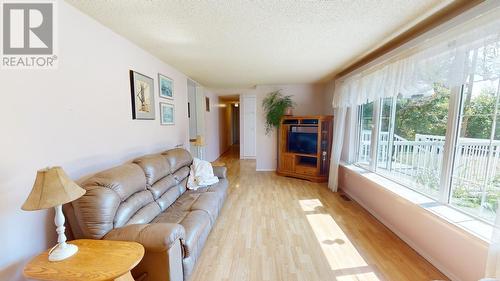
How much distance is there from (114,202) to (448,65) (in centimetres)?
288

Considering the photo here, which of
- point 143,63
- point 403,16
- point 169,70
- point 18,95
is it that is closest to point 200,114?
point 169,70

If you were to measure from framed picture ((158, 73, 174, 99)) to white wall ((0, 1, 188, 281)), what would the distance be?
21.6 inches

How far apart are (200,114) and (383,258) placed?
441cm

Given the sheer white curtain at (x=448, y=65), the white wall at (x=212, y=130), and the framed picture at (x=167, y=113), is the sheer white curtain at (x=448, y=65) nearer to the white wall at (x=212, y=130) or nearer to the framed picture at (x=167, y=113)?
the framed picture at (x=167, y=113)

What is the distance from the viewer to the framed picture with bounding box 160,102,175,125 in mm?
3141

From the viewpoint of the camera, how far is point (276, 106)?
4797 millimetres

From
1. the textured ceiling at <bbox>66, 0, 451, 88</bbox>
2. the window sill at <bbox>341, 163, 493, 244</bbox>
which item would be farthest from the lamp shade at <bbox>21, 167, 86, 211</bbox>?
the window sill at <bbox>341, 163, 493, 244</bbox>

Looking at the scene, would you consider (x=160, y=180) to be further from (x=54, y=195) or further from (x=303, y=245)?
(x=303, y=245)

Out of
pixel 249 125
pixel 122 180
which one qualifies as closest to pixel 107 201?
pixel 122 180

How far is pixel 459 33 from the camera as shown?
158 cm

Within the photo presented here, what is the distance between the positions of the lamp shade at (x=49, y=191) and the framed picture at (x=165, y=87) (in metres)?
2.16

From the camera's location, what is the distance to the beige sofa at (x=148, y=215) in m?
1.40

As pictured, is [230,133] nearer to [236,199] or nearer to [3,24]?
[236,199]

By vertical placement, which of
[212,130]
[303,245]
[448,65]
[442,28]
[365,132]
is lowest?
[303,245]
